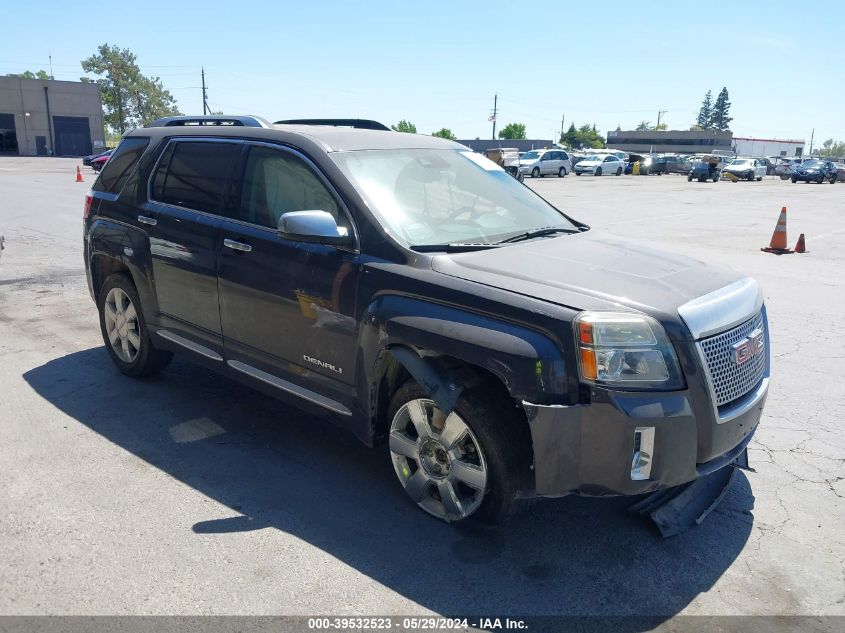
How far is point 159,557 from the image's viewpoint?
323cm

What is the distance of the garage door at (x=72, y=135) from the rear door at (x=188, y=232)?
7752cm

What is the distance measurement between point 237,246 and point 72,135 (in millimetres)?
80173

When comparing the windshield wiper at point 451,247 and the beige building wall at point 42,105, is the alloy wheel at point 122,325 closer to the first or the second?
the windshield wiper at point 451,247

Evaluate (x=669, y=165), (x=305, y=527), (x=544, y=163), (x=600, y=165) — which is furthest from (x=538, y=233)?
(x=669, y=165)

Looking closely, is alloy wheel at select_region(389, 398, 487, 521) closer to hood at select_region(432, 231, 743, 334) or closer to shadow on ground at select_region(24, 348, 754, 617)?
shadow on ground at select_region(24, 348, 754, 617)

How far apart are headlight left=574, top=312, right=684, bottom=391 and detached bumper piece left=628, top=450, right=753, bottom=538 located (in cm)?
82

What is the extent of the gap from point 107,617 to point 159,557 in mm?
424

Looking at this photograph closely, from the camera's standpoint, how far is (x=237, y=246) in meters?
4.27

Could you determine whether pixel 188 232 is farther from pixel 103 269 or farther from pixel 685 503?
pixel 685 503

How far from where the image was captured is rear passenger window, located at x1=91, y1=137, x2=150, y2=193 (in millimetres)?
5340

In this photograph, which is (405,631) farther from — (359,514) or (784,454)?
(784,454)

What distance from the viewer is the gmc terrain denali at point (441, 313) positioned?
9.82ft

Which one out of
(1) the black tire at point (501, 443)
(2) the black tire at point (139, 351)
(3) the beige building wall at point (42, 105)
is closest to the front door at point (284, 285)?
(1) the black tire at point (501, 443)

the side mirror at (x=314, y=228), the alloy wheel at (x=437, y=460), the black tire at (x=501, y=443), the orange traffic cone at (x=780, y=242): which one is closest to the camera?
the black tire at (x=501, y=443)
